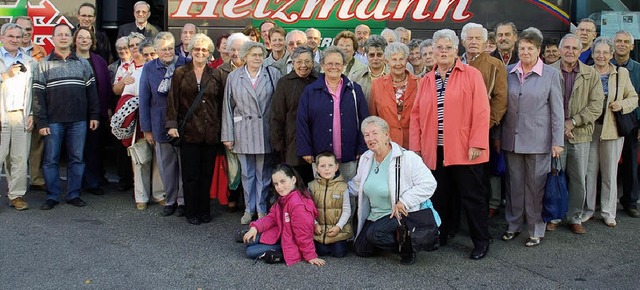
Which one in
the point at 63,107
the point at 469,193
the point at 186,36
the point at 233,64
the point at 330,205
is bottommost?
the point at 330,205

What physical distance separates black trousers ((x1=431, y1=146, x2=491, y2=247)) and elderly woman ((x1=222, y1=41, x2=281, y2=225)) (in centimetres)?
154

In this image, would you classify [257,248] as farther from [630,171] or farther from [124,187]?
[630,171]

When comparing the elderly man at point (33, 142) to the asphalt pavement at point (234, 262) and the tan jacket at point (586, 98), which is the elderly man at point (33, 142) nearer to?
the asphalt pavement at point (234, 262)

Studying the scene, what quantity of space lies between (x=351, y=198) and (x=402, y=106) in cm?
84

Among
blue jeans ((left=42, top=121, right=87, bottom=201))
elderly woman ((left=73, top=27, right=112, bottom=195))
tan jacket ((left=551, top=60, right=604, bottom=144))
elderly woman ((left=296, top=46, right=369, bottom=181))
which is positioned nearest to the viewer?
elderly woman ((left=296, top=46, right=369, bottom=181))

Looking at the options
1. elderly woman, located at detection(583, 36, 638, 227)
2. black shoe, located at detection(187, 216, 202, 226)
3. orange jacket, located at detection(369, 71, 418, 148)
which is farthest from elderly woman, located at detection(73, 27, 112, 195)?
elderly woman, located at detection(583, 36, 638, 227)

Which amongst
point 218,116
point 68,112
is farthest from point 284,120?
point 68,112

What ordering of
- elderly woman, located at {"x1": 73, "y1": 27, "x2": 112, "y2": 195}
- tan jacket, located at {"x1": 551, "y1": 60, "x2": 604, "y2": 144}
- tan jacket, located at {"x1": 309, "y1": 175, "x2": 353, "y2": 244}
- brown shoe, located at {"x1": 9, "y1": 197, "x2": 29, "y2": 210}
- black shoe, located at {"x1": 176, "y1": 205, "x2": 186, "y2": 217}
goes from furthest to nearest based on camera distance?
elderly woman, located at {"x1": 73, "y1": 27, "x2": 112, "y2": 195}
brown shoe, located at {"x1": 9, "y1": 197, "x2": 29, "y2": 210}
black shoe, located at {"x1": 176, "y1": 205, "x2": 186, "y2": 217}
tan jacket, located at {"x1": 551, "y1": 60, "x2": 604, "y2": 144}
tan jacket, located at {"x1": 309, "y1": 175, "x2": 353, "y2": 244}

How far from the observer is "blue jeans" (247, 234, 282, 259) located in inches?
194

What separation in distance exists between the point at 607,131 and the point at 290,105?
2.84m

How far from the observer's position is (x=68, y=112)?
647cm

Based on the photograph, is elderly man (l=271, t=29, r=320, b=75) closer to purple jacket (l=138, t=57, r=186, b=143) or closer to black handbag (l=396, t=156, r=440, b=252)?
purple jacket (l=138, t=57, r=186, b=143)

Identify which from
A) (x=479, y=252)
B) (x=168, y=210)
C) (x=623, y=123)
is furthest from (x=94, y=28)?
(x=623, y=123)

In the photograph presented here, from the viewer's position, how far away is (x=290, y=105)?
5574 mm
